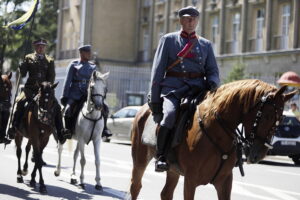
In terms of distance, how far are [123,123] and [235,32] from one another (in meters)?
15.4

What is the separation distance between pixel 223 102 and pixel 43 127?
20.2 feet

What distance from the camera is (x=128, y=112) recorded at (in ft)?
95.6

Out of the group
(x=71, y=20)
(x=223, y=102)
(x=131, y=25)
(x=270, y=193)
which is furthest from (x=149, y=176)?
(x=71, y=20)

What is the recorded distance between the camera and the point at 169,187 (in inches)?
319

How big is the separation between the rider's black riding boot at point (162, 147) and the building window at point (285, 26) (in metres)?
30.3

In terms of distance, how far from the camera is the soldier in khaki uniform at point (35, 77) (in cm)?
1292

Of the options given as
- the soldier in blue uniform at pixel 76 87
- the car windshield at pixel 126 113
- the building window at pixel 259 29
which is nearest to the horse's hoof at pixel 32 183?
the soldier in blue uniform at pixel 76 87

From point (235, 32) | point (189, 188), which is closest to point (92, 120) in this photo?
point (189, 188)

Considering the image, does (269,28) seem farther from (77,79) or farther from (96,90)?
(96,90)

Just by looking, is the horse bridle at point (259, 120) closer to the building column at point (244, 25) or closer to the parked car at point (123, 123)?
the parked car at point (123, 123)

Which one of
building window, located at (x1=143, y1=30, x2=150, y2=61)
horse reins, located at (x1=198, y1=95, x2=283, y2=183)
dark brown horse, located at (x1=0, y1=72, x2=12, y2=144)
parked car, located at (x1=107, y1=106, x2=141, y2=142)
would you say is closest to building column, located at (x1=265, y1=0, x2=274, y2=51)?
parked car, located at (x1=107, y1=106, x2=141, y2=142)

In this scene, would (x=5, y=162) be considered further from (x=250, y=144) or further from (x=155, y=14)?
(x=155, y=14)

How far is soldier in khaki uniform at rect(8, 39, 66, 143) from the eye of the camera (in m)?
12.9

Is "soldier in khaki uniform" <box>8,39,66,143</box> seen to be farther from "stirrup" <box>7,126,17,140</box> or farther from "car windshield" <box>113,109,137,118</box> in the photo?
"car windshield" <box>113,109,137,118</box>
